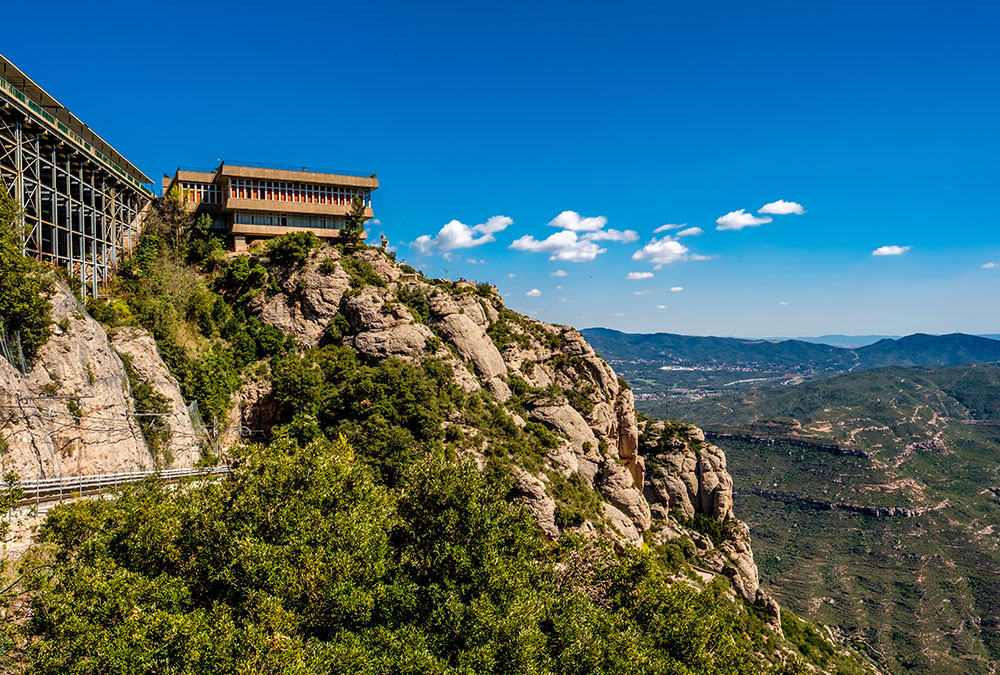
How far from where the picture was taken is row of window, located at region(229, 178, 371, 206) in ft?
191

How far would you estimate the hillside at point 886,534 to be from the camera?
95812mm

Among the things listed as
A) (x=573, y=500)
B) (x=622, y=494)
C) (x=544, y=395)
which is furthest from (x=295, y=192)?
(x=622, y=494)

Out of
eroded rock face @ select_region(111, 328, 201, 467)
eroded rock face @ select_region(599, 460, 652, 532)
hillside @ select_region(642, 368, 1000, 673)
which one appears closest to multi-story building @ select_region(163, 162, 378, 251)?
eroded rock face @ select_region(111, 328, 201, 467)

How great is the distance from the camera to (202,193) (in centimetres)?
6100

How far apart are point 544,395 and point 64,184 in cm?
4641

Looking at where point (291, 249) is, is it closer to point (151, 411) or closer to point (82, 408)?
point (151, 411)

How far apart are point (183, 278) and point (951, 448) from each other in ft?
806

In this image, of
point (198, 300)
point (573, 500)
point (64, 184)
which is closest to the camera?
point (573, 500)

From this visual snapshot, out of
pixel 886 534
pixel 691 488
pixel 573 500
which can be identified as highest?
pixel 573 500

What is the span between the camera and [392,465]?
36.0 m

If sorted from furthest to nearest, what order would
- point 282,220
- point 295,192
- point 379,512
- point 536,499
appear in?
point 295,192, point 282,220, point 536,499, point 379,512

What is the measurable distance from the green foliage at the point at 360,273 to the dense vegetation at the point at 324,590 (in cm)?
3102

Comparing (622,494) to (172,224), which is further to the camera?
(172,224)

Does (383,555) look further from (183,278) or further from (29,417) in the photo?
(183,278)
